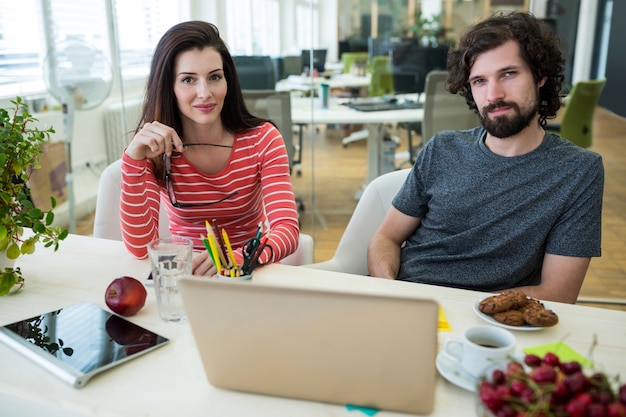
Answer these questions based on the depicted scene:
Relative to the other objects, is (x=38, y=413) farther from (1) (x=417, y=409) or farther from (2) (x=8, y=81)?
(2) (x=8, y=81)

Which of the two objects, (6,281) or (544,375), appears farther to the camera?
(6,281)

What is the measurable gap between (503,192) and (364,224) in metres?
0.42

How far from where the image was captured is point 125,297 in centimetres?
105

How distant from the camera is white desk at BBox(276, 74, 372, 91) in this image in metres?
3.53

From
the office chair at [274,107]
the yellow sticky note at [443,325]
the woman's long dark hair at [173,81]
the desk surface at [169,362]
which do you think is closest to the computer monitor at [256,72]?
the office chair at [274,107]

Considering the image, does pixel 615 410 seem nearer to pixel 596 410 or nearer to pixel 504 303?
pixel 596 410

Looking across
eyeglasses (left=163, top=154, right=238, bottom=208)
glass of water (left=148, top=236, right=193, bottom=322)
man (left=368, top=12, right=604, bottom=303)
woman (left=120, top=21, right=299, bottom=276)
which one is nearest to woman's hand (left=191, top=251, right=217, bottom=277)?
glass of water (left=148, top=236, right=193, bottom=322)

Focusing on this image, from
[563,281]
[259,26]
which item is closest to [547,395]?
[563,281]

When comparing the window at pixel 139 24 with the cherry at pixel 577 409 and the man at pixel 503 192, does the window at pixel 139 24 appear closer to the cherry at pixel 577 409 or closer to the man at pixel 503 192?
the man at pixel 503 192

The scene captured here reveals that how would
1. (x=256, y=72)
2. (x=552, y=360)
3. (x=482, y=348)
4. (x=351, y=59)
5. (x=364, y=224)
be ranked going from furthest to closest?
1. (x=351, y=59)
2. (x=256, y=72)
3. (x=364, y=224)
4. (x=482, y=348)
5. (x=552, y=360)

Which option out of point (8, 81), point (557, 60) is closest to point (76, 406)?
point (557, 60)

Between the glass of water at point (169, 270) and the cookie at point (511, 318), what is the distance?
0.56 m

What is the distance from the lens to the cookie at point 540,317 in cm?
98

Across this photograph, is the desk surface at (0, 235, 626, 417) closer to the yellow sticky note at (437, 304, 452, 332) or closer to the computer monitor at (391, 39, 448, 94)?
the yellow sticky note at (437, 304, 452, 332)
